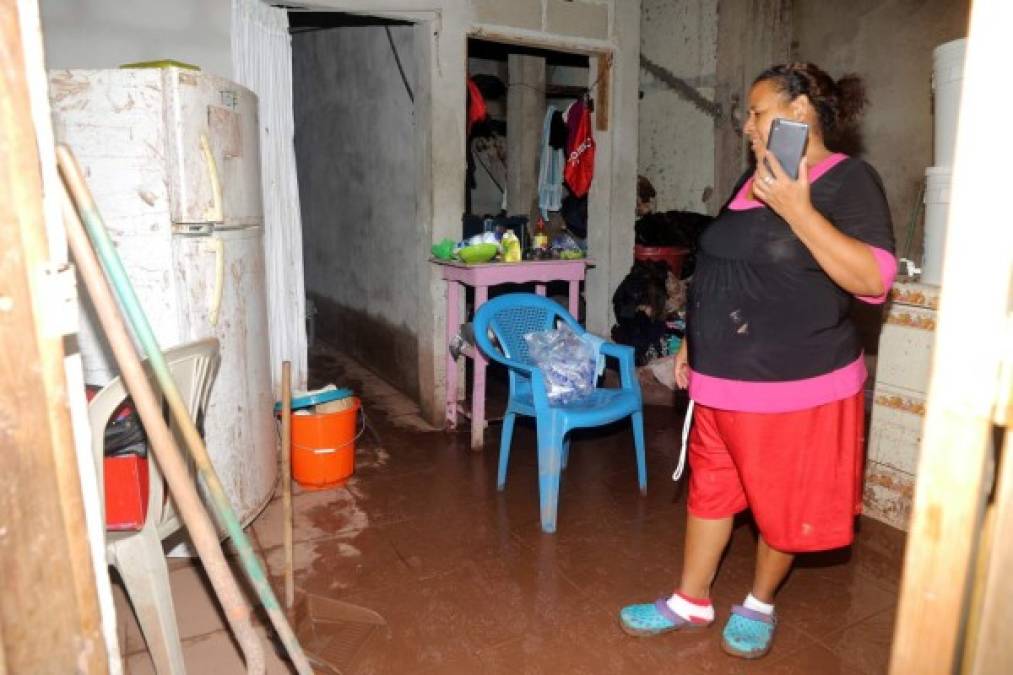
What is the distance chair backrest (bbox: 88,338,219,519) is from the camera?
1.71 meters

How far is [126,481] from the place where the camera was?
1.96 m

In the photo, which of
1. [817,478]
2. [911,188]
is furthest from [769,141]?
[911,188]

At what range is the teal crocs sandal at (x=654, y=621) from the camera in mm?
2383

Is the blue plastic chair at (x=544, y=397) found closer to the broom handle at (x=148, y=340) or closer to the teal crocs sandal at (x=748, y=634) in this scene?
the teal crocs sandal at (x=748, y=634)

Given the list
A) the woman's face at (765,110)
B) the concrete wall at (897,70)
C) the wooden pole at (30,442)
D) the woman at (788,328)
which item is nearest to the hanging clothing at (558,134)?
the concrete wall at (897,70)

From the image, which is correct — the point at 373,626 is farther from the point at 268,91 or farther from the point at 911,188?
the point at 911,188

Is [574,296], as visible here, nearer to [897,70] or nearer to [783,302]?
[783,302]

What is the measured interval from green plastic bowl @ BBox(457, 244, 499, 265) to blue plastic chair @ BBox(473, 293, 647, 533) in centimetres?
44

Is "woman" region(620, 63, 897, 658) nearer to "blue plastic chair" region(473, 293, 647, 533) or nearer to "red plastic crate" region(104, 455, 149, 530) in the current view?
"blue plastic chair" region(473, 293, 647, 533)

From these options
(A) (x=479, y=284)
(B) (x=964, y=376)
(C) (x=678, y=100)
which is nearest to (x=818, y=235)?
(B) (x=964, y=376)

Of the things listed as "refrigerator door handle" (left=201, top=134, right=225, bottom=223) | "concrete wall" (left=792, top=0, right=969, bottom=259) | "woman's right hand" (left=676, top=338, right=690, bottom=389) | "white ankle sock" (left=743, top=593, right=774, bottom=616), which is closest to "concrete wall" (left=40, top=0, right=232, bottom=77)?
"refrigerator door handle" (left=201, top=134, right=225, bottom=223)

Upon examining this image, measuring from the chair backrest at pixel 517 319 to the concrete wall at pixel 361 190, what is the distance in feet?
3.52

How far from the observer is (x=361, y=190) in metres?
5.54

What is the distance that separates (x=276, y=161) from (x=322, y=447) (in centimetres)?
170
